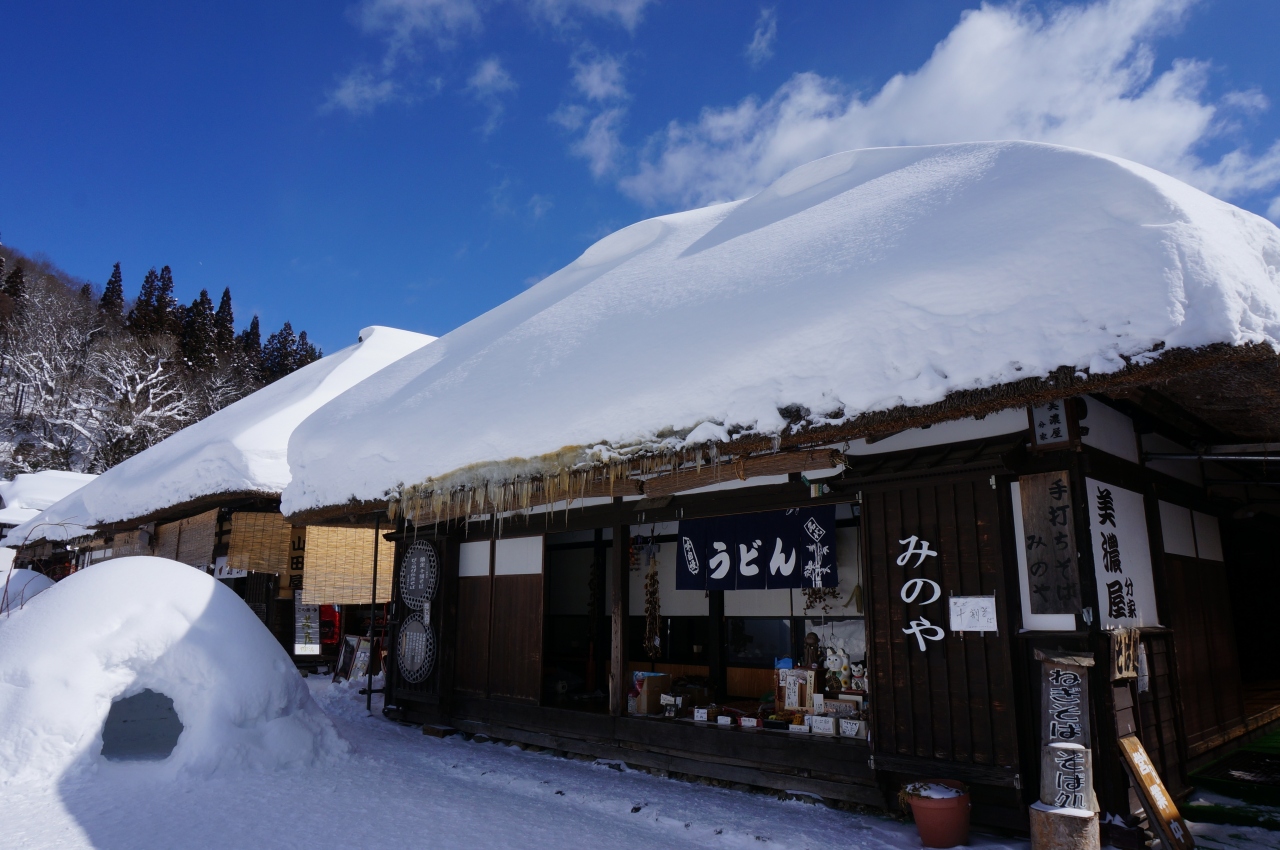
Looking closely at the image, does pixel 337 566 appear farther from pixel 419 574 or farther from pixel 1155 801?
pixel 1155 801

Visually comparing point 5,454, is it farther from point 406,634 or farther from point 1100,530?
point 1100,530

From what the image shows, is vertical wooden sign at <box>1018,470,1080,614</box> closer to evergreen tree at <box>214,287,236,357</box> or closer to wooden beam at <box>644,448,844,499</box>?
wooden beam at <box>644,448,844,499</box>

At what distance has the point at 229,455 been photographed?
13.4m

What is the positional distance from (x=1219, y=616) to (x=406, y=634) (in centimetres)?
918

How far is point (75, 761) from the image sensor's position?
5992 mm

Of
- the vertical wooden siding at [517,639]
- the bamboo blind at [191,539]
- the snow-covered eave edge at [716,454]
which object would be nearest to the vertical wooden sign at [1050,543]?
the snow-covered eave edge at [716,454]

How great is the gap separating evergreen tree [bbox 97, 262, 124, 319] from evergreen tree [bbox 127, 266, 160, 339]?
693 millimetres

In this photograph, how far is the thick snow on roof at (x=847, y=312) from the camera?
424cm

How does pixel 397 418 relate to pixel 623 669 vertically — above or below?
above

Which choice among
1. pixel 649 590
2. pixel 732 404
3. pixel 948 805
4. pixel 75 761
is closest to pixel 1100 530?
pixel 948 805

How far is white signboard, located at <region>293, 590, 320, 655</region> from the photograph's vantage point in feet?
47.2

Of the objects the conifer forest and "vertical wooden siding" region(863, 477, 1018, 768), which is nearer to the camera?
"vertical wooden siding" region(863, 477, 1018, 768)

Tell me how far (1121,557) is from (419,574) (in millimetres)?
7881

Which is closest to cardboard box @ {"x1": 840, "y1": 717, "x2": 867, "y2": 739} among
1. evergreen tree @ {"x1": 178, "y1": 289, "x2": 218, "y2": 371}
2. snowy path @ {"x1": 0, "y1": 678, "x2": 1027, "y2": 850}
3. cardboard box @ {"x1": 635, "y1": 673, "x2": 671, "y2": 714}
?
snowy path @ {"x1": 0, "y1": 678, "x2": 1027, "y2": 850}
